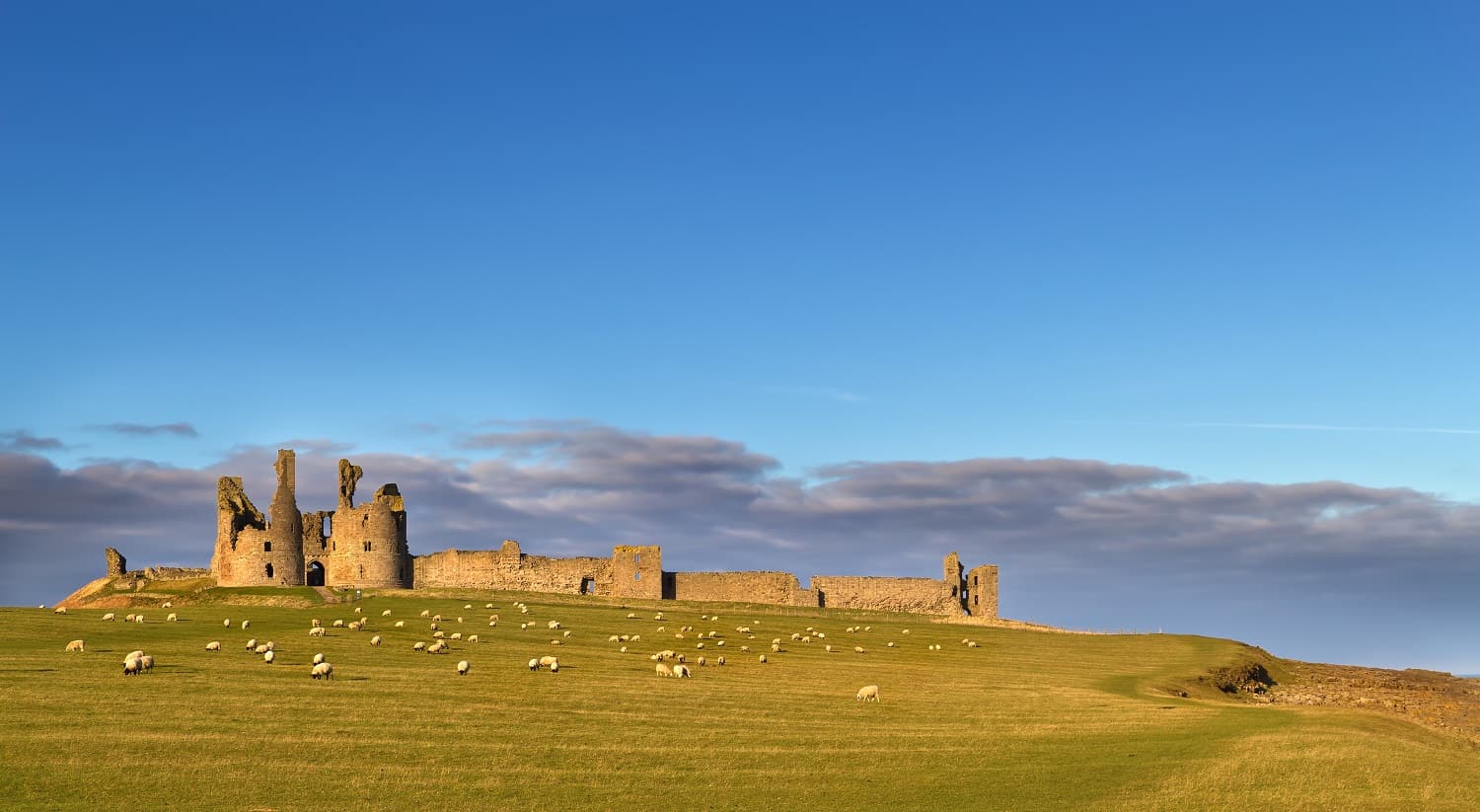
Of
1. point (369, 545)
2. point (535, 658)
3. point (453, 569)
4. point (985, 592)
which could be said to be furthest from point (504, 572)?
point (535, 658)

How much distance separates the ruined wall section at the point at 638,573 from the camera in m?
87.3

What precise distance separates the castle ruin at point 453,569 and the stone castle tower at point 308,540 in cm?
6

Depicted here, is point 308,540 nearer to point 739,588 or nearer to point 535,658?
point 739,588

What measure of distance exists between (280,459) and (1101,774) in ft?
216

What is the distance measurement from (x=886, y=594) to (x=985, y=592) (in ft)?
23.1

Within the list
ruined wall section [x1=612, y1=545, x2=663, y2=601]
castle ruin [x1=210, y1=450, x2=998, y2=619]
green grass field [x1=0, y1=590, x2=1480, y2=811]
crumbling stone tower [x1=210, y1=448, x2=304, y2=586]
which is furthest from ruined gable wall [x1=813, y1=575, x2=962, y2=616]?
green grass field [x1=0, y1=590, x2=1480, y2=811]

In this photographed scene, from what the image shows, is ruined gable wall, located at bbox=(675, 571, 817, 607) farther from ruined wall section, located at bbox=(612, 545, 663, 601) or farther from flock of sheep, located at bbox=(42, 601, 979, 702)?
flock of sheep, located at bbox=(42, 601, 979, 702)

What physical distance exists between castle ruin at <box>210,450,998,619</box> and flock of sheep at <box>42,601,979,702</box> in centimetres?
1256

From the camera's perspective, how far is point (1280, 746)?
30.9m

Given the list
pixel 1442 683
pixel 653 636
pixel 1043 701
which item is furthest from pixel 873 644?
pixel 1442 683

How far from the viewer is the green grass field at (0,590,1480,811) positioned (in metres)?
24.2

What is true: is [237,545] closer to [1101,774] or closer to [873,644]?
[873,644]

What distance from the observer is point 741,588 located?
87.8 m

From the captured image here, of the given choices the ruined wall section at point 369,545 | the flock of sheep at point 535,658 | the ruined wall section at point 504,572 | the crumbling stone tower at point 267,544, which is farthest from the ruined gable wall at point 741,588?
the crumbling stone tower at point 267,544
